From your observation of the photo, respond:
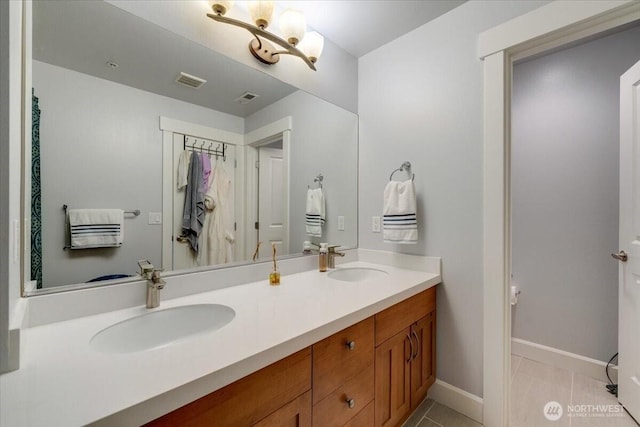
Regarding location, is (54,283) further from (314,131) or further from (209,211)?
(314,131)

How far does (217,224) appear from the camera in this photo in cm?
131

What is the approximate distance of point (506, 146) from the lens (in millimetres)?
1342

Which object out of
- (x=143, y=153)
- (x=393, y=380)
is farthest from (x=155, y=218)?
(x=393, y=380)

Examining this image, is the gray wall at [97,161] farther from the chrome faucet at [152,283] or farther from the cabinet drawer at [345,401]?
the cabinet drawer at [345,401]

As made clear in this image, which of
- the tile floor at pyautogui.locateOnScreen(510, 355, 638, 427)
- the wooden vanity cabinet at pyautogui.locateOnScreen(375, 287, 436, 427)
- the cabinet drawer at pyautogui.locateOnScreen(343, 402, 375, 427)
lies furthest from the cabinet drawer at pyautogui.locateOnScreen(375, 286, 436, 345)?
the tile floor at pyautogui.locateOnScreen(510, 355, 638, 427)

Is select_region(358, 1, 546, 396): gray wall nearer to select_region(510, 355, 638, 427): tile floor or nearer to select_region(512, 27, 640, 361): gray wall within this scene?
select_region(510, 355, 638, 427): tile floor

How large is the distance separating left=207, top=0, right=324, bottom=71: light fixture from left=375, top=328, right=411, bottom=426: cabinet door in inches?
59.4

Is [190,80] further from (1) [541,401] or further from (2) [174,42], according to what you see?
(1) [541,401]

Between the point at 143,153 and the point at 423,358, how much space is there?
5.52 feet

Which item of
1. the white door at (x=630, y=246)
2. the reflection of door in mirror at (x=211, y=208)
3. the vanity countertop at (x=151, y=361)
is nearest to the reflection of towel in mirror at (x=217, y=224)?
the reflection of door in mirror at (x=211, y=208)

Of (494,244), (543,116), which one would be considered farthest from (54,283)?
(543,116)

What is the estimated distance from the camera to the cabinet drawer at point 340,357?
0.86 m

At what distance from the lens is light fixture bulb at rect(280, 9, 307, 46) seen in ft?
4.49

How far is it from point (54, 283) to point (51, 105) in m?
0.59
